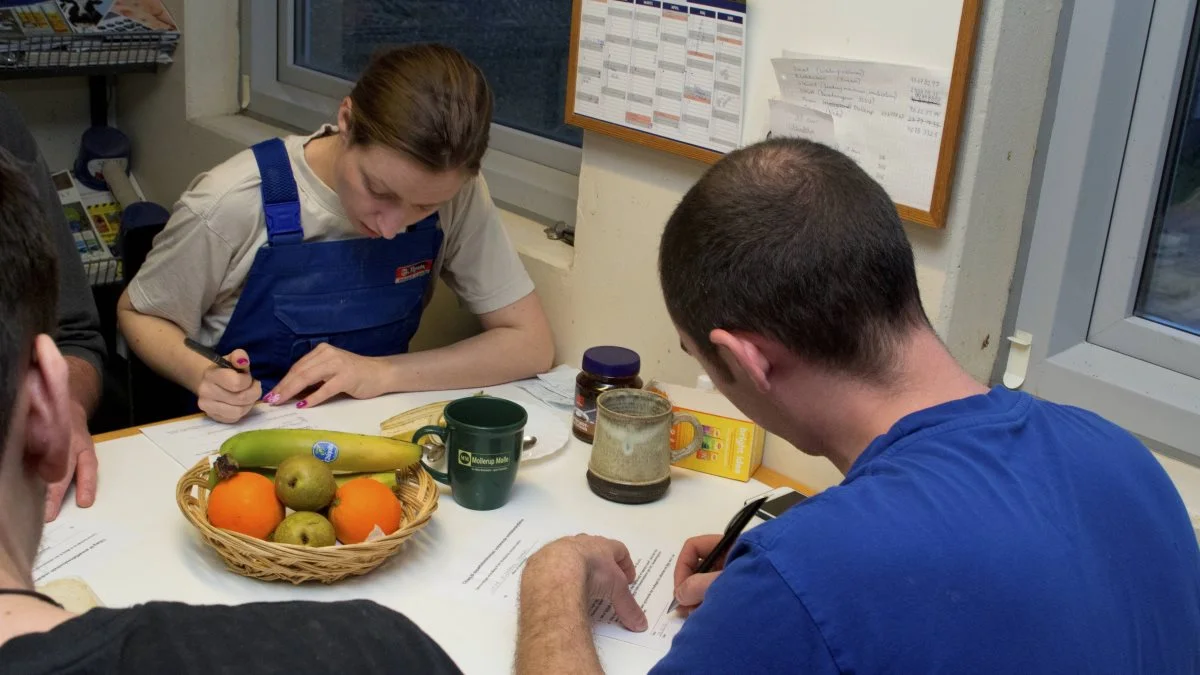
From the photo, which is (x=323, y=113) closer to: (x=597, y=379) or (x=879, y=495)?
(x=597, y=379)

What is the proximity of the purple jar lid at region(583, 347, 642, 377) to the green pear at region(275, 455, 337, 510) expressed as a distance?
1.48 ft

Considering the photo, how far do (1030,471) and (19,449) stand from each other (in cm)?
71

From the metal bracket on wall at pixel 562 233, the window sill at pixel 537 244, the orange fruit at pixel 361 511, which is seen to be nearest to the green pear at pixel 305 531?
the orange fruit at pixel 361 511

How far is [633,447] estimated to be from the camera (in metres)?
1.44

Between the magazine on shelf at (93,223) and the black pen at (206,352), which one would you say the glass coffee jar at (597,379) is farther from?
the magazine on shelf at (93,223)

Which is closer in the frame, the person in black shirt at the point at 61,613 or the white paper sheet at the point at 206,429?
the person in black shirt at the point at 61,613

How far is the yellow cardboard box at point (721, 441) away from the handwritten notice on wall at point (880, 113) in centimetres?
38

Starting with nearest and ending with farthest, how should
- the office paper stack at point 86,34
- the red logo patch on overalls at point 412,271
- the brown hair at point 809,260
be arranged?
1. the brown hair at point 809,260
2. the red logo patch on overalls at point 412,271
3. the office paper stack at point 86,34

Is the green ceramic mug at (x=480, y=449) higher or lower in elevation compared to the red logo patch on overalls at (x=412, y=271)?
lower

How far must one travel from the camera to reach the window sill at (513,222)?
6.68 feet

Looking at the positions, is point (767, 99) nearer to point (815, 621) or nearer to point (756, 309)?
point (756, 309)

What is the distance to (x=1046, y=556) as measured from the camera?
81 cm

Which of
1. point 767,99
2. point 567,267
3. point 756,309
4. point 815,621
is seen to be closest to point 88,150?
point 567,267

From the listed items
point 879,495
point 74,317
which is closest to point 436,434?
point 74,317
